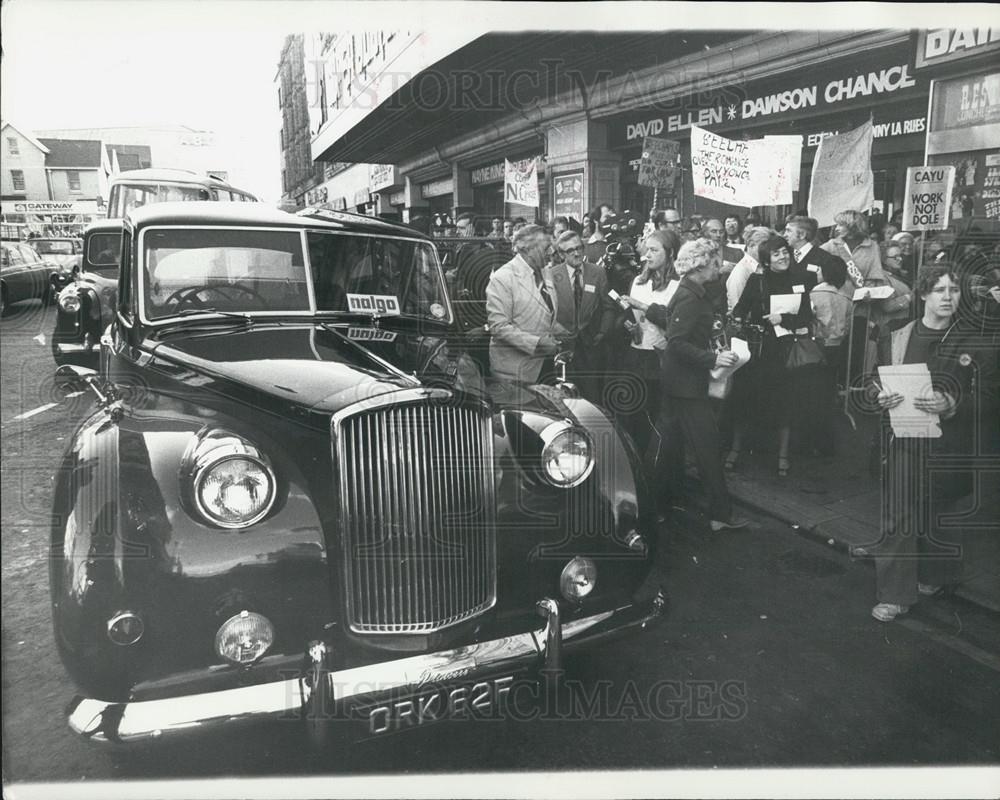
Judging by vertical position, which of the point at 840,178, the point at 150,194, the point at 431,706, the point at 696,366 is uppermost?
the point at 840,178

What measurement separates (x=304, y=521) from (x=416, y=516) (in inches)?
15.4

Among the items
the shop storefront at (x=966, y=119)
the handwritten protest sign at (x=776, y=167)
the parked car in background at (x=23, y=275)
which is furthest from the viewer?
the handwritten protest sign at (x=776, y=167)

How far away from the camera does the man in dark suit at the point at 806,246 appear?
530cm

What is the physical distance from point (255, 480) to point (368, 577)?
507mm

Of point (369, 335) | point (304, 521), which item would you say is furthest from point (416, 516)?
point (369, 335)

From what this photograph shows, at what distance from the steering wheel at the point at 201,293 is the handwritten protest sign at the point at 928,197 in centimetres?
469

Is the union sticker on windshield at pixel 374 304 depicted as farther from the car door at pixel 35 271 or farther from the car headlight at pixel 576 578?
the car headlight at pixel 576 578

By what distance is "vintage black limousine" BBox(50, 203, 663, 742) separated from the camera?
2.14 m

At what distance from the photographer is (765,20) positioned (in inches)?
116

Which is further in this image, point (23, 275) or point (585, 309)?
point (585, 309)

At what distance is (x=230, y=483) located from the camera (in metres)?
2.27

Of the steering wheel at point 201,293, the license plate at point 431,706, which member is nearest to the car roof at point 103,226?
the steering wheel at point 201,293

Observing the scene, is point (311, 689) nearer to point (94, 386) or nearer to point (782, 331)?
point (94, 386)

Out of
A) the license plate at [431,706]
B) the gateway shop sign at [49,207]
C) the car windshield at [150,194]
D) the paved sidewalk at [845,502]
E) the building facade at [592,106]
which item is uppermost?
the building facade at [592,106]
